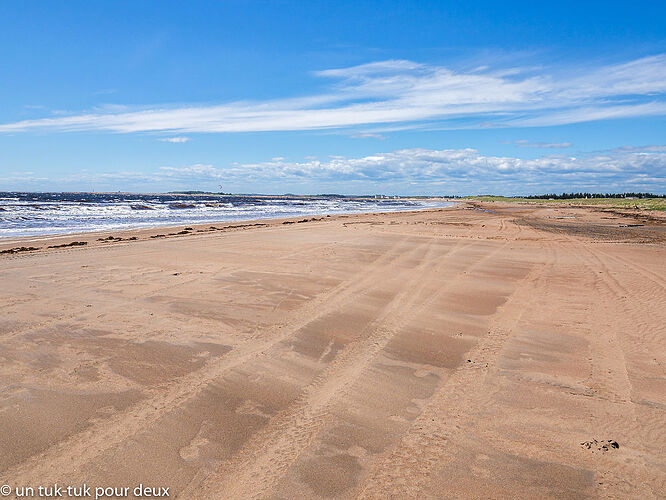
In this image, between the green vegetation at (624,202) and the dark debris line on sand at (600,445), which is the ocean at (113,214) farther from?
the green vegetation at (624,202)

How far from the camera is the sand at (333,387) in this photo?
2873mm

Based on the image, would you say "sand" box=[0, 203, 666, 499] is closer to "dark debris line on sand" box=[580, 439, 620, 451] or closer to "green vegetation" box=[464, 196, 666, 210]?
"dark debris line on sand" box=[580, 439, 620, 451]

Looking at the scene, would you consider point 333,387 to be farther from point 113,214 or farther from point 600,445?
point 113,214

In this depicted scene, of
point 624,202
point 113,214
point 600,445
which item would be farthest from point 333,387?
point 624,202

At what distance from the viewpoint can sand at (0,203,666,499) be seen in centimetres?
287

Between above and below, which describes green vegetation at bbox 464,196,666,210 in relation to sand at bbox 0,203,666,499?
above

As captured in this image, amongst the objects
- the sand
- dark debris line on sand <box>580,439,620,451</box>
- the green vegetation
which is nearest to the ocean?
the sand

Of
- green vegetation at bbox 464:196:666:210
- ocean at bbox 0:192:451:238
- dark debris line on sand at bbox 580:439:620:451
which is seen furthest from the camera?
green vegetation at bbox 464:196:666:210

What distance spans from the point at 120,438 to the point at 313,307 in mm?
3915

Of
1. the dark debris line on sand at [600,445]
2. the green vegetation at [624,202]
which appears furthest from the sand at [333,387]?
the green vegetation at [624,202]

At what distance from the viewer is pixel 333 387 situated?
410cm

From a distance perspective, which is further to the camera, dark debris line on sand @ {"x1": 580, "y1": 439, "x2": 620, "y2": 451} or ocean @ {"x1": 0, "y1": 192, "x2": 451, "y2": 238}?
ocean @ {"x1": 0, "y1": 192, "x2": 451, "y2": 238}

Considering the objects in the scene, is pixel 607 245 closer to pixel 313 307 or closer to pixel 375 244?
pixel 375 244

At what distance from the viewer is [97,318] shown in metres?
6.04
